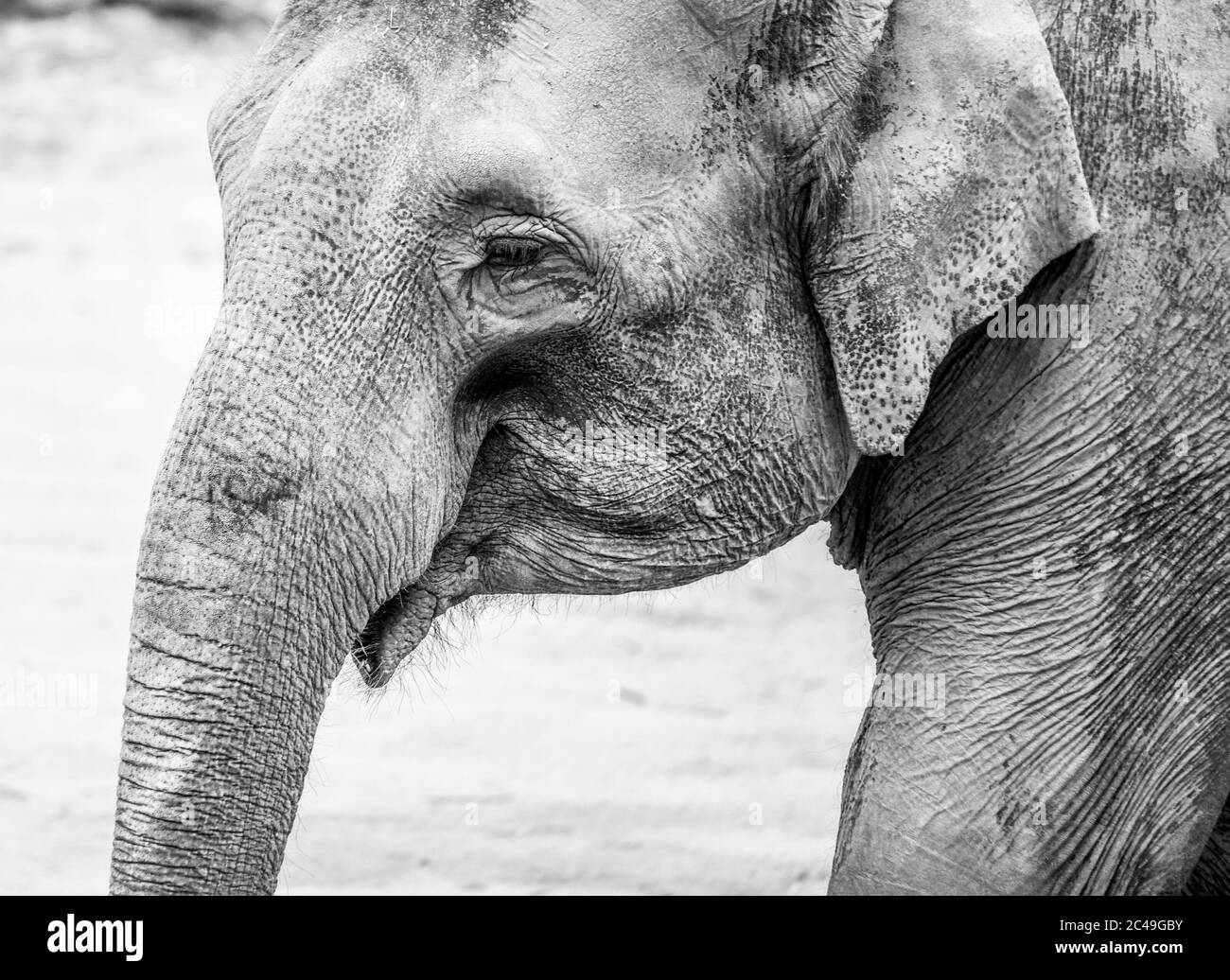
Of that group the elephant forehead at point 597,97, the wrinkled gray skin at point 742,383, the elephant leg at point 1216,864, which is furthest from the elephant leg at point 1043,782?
the elephant forehead at point 597,97

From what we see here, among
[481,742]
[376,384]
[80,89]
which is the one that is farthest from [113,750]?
[80,89]

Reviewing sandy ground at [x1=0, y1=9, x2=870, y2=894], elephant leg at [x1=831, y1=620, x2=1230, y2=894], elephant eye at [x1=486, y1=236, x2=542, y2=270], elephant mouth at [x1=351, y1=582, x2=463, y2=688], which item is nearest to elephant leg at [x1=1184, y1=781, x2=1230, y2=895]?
elephant leg at [x1=831, y1=620, x2=1230, y2=894]

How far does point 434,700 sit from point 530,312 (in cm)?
397

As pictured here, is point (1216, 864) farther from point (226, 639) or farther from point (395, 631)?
point (226, 639)

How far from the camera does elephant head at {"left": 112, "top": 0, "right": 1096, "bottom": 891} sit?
2025mm

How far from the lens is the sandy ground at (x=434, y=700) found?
15.0 ft

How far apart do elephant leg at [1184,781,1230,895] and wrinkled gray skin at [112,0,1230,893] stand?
342mm

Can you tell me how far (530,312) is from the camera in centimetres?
219

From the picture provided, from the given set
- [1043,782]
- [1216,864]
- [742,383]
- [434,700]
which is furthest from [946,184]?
[434,700]

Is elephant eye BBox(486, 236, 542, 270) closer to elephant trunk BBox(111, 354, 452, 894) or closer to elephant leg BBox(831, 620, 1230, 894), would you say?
elephant trunk BBox(111, 354, 452, 894)

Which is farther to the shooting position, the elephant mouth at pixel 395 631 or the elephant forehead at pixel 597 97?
the elephant mouth at pixel 395 631

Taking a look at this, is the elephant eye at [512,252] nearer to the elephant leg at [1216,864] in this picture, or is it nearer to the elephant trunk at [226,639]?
the elephant trunk at [226,639]

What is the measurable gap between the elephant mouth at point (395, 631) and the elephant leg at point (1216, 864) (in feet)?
4.14

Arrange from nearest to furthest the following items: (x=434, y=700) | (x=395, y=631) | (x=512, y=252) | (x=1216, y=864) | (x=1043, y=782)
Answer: (x=512, y=252)
(x=395, y=631)
(x=1043, y=782)
(x=1216, y=864)
(x=434, y=700)
